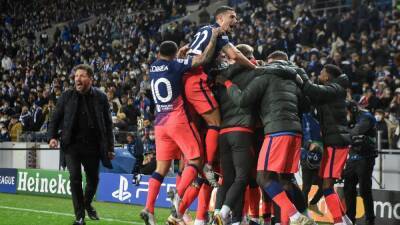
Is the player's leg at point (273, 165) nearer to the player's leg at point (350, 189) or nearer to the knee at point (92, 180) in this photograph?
the player's leg at point (350, 189)

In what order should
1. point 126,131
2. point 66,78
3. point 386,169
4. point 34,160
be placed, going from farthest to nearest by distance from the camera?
point 66,78 → point 34,160 → point 126,131 → point 386,169

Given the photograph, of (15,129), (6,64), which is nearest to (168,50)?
(15,129)

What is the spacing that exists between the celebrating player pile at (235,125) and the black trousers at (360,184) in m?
1.49

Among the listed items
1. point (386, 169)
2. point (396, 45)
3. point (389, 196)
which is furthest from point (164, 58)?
point (396, 45)

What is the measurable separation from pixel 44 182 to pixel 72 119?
324 inches

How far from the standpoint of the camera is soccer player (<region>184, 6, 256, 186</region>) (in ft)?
29.9

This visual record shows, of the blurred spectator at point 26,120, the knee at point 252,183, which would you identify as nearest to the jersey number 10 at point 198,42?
the knee at point 252,183

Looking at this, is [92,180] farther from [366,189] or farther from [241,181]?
[366,189]

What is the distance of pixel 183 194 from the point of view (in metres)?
9.12

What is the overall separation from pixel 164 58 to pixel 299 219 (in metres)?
2.60

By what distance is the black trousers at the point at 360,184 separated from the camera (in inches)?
432

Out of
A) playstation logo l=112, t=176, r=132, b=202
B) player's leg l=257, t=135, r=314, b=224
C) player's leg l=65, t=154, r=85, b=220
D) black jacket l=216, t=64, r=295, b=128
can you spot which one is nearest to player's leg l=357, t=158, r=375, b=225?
black jacket l=216, t=64, r=295, b=128

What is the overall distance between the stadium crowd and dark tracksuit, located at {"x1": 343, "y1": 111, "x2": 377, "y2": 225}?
0.37m

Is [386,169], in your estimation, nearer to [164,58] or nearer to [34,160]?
[164,58]
